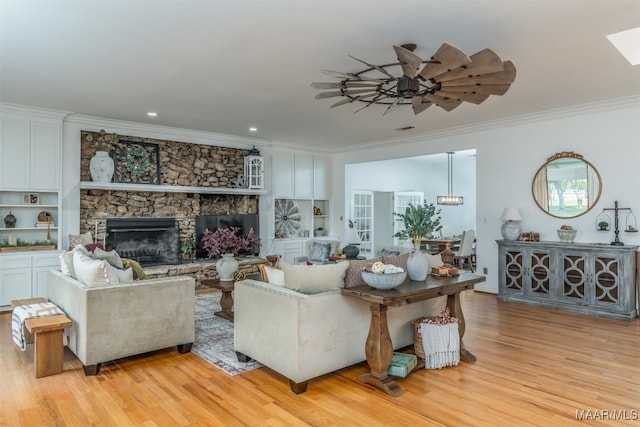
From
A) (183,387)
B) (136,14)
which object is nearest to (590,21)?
(136,14)

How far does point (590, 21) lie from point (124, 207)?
6.60 m

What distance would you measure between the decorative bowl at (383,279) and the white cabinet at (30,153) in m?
5.09

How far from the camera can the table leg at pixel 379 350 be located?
300cm

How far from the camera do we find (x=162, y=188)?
22.2 feet

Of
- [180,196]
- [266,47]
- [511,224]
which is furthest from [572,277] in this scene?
[180,196]

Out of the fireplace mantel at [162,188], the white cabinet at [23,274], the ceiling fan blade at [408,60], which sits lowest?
the white cabinet at [23,274]

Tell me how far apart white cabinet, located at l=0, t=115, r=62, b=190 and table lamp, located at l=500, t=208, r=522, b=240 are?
6.70 metres

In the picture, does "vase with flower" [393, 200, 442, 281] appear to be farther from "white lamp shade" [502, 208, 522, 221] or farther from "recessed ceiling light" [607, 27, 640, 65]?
"white lamp shade" [502, 208, 522, 221]

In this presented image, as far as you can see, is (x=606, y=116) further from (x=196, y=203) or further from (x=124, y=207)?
(x=124, y=207)

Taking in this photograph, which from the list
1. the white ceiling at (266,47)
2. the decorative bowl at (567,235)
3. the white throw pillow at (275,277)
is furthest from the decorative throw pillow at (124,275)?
the decorative bowl at (567,235)

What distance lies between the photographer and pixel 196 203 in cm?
743

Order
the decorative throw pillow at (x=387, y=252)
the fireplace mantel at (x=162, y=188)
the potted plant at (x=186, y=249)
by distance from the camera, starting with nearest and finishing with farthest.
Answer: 1. the decorative throw pillow at (x=387, y=252)
2. the fireplace mantel at (x=162, y=188)
3. the potted plant at (x=186, y=249)

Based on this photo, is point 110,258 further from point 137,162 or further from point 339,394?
point 137,162

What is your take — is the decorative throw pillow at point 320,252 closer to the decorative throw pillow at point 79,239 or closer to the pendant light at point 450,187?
the decorative throw pillow at point 79,239
